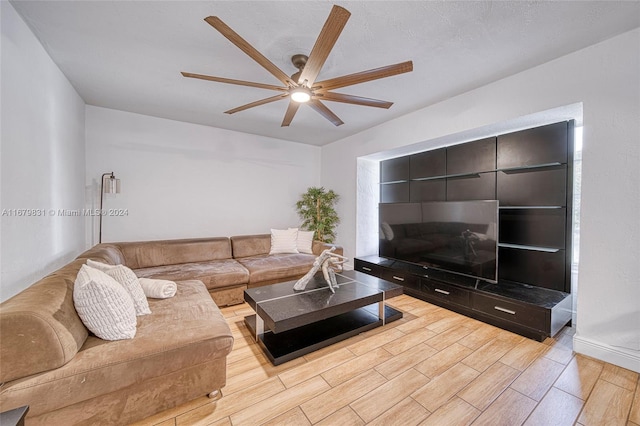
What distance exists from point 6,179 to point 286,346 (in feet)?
7.36

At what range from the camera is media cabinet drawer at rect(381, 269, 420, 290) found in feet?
10.9

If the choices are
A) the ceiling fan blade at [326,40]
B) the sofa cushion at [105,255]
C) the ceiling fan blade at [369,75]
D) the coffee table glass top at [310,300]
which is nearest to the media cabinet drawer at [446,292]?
the coffee table glass top at [310,300]

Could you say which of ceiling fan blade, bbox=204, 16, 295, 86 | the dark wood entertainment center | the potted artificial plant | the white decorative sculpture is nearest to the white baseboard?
the dark wood entertainment center

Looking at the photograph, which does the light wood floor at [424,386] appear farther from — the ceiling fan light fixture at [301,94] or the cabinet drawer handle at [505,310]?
the ceiling fan light fixture at [301,94]

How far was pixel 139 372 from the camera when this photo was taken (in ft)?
4.50

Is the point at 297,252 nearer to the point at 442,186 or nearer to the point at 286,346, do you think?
the point at 286,346

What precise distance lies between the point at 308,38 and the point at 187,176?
2.99 metres

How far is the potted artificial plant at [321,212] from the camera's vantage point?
4883 mm

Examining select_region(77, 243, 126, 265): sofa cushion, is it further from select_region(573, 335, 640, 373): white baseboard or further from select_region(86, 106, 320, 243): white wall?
select_region(573, 335, 640, 373): white baseboard

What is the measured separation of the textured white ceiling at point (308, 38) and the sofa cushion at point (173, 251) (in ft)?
6.34

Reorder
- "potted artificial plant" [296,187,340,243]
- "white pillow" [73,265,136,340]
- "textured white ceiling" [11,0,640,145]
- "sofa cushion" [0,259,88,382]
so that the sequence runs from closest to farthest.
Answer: "sofa cushion" [0,259,88,382], "white pillow" [73,265,136,340], "textured white ceiling" [11,0,640,145], "potted artificial plant" [296,187,340,243]

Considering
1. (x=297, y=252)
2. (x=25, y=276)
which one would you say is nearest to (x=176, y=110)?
(x=25, y=276)

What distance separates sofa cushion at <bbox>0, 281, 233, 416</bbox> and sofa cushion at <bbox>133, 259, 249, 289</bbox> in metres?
1.03

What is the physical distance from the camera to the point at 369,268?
406 cm
